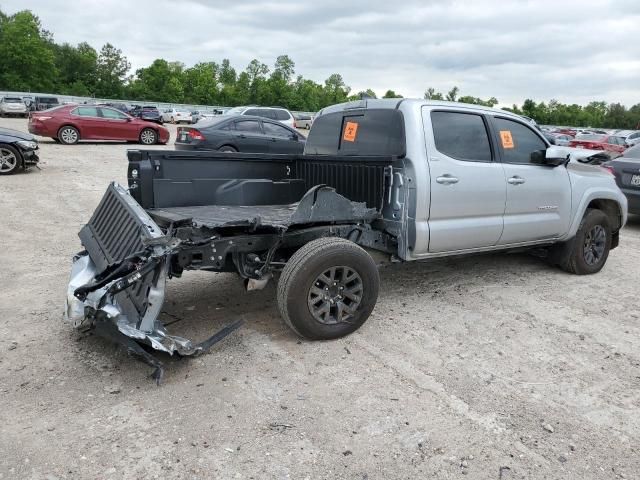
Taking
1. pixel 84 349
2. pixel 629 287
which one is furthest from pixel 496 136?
pixel 84 349

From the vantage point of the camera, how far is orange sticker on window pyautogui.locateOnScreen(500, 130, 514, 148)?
501cm

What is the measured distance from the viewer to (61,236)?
22.6 feet

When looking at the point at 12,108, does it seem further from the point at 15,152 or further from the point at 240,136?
the point at 240,136

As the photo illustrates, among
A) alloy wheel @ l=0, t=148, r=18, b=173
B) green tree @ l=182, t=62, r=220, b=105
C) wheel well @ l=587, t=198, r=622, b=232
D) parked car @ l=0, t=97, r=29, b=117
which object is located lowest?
wheel well @ l=587, t=198, r=622, b=232

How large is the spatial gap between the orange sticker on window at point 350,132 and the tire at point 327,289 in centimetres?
140

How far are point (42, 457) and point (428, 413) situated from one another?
6.88 ft

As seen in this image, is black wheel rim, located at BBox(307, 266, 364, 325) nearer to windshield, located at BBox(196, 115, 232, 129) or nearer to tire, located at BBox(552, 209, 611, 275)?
tire, located at BBox(552, 209, 611, 275)

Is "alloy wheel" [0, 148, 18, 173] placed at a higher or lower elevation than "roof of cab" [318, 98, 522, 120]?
lower

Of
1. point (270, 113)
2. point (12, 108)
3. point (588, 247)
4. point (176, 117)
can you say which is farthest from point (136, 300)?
point (176, 117)

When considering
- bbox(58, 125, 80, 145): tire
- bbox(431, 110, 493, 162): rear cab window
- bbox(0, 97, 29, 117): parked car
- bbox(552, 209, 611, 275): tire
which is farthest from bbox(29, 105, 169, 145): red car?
bbox(0, 97, 29, 117): parked car

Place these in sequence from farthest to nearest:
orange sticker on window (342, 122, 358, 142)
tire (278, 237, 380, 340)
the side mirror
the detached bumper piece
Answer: the side mirror
orange sticker on window (342, 122, 358, 142)
tire (278, 237, 380, 340)
the detached bumper piece

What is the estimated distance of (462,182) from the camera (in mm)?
4527

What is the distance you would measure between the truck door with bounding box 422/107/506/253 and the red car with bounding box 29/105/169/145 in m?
16.3

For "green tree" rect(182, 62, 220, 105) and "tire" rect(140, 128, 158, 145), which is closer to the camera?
"tire" rect(140, 128, 158, 145)
